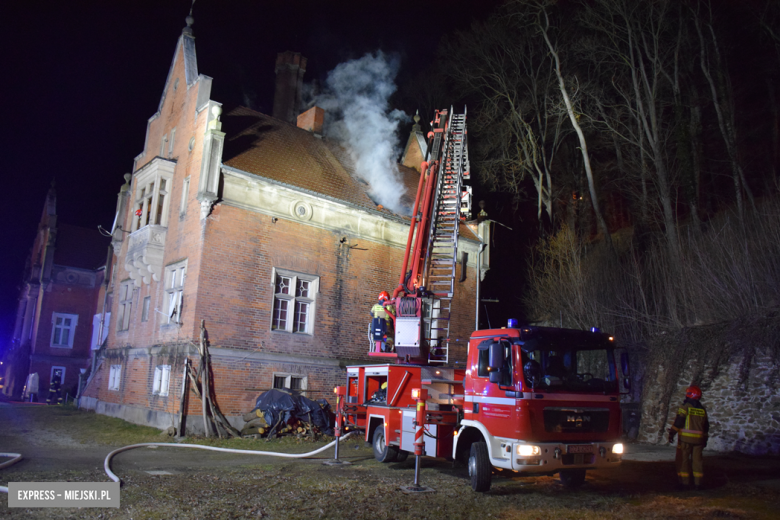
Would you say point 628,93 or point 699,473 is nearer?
point 699,473

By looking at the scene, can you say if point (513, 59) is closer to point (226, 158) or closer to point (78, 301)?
point (226, 158)

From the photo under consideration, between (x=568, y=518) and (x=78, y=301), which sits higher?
(x=78, y=301)

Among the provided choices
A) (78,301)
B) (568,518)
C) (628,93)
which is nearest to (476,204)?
(628,93)

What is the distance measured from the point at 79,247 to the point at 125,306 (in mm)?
19946

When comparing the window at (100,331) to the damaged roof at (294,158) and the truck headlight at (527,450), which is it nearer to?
the damaged roof at (294,158)

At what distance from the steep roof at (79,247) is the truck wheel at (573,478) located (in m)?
33.7

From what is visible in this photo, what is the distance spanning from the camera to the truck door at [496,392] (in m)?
7.97

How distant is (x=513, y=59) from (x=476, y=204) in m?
7.32

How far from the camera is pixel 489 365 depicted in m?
8.52

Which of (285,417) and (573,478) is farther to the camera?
(285,417)

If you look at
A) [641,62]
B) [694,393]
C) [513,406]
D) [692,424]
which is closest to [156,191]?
[513,406]

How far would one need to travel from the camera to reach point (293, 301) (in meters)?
16.5

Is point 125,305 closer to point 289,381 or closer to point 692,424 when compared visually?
point 289,381

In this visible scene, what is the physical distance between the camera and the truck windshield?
8039 mm
